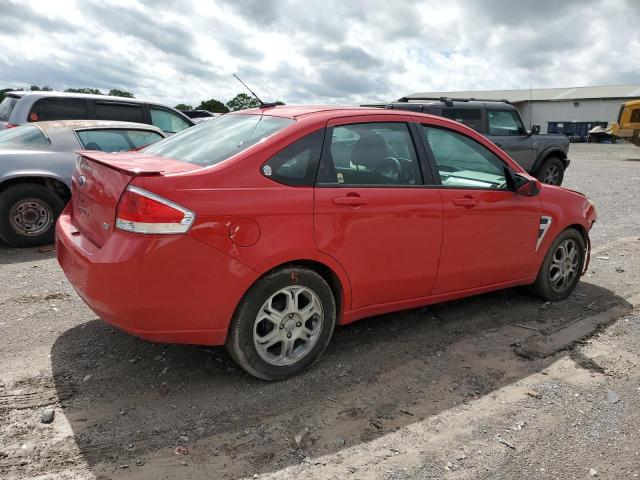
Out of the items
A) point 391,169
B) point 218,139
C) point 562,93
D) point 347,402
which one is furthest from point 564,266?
point 562,93

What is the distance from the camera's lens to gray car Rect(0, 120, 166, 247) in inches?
235

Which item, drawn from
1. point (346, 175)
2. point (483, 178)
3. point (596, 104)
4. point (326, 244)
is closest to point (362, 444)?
point (326, 244)

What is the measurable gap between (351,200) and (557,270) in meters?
2.60

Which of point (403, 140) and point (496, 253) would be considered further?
point (496, 253)

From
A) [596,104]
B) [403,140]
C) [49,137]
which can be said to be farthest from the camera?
[596,104]

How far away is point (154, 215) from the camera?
271 centimetres

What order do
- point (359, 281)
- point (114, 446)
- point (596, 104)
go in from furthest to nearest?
point (596, 104)
point (359, 281)
point (114, 446)

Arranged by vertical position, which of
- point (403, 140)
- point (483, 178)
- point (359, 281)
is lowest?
point (359, 281)

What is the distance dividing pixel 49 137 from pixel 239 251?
181 inches

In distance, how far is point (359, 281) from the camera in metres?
3.42

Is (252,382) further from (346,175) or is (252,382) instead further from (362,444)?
(346,175)

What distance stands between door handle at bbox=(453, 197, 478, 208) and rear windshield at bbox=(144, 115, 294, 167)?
1360 mm

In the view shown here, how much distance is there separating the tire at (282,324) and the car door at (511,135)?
8069 mm

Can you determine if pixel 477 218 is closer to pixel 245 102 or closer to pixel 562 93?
pixel 245 102
